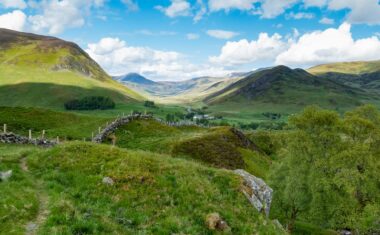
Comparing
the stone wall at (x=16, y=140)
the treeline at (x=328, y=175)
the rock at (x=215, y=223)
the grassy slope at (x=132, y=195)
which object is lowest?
the treeline at (x=328, y=175)

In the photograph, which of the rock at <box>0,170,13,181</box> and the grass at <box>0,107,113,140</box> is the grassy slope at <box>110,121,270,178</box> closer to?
the grass at <box>0,107,113,140</box>

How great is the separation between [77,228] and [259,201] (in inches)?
592

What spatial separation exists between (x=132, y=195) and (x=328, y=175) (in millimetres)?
52494

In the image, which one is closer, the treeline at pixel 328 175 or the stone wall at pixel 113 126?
the treeline at pixel 328 175

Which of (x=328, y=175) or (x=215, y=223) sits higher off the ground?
(x=215, y=223)

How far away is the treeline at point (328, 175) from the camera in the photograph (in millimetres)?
59531

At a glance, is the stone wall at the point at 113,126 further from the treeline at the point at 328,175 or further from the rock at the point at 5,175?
the rock at the point at 5,175

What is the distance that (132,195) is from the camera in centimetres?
2320

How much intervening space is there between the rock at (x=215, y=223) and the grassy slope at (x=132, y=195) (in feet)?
1.08

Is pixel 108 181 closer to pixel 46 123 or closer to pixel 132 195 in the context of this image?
pixel 132 195

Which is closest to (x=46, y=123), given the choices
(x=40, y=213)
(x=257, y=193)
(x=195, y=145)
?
(x=195, y=145)

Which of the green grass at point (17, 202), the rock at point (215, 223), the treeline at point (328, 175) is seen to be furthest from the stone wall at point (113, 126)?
the rock at point (215, 223)

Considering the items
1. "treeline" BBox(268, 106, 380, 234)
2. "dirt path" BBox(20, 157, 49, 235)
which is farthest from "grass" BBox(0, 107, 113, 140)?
"dirt path" BBox(20, 157, 49, 235)

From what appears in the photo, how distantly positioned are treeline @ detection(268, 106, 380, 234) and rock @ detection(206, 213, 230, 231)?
4075 centimetres
